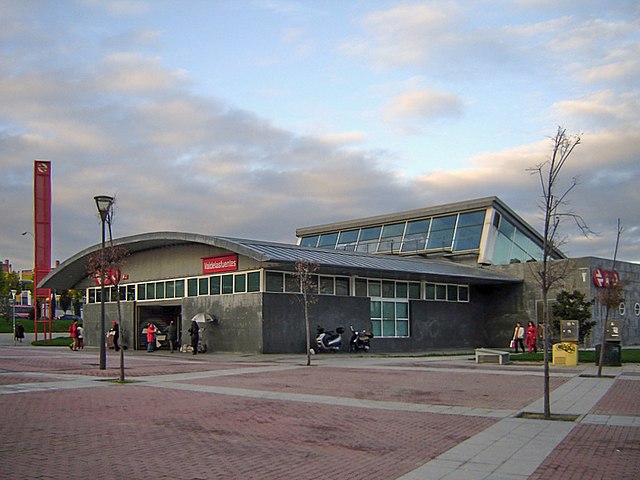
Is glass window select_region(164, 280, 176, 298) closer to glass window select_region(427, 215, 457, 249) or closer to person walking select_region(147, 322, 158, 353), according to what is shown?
person walking select_region(147, 322, 158, 353)

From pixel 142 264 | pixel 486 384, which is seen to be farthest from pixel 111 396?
pixel 142 264

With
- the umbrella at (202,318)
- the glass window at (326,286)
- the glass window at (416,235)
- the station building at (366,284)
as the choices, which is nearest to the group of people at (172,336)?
the umbrella at (202,318)

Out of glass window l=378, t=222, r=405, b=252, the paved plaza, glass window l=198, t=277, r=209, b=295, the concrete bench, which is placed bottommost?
the concrete bench

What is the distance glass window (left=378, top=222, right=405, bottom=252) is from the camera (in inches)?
2023

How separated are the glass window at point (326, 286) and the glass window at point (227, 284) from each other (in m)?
4.36

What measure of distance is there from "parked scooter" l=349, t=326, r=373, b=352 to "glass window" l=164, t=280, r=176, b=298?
10.0 m

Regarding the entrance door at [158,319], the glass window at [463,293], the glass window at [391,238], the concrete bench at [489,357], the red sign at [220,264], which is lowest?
the concrete bench at [489,357]

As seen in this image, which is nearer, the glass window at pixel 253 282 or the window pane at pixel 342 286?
the glass window at pixel 253 282

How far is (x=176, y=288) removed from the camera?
3706 cm

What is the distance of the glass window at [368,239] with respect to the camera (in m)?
53.1

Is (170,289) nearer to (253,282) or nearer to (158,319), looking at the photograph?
(158,319)

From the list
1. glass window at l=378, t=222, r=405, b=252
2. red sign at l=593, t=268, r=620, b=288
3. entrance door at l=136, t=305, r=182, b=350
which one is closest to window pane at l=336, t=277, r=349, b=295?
entrance door at l=136, t=305, r=182, b=350

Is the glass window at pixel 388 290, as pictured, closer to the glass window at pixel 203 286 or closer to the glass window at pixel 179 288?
the glass window at pixel 203 286

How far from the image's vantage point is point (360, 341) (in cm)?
3425
